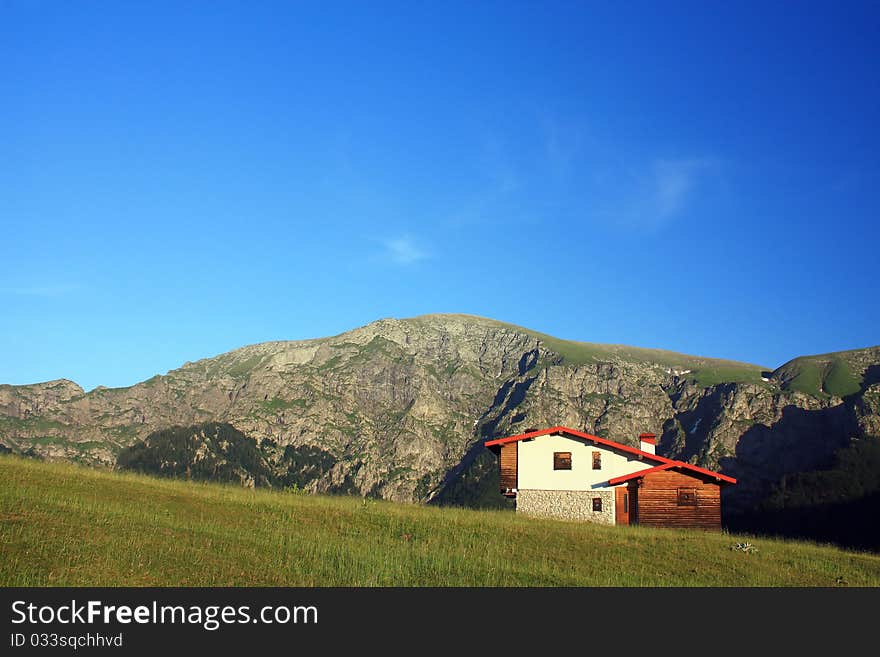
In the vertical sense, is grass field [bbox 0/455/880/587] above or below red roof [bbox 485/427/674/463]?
below

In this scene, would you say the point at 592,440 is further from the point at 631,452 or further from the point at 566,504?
the point at 566,504

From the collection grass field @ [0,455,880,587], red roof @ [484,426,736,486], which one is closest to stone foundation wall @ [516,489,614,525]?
red roof @ [484,426,736,486]

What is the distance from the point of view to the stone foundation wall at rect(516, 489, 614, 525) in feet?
208

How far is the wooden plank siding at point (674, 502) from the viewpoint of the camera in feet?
205

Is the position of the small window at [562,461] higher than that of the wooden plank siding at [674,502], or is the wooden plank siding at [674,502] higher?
the small window at [562,461]

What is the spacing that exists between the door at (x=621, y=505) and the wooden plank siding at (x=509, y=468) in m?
8.62

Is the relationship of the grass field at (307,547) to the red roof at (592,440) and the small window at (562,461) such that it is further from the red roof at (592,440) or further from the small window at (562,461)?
the small window at (562,461)

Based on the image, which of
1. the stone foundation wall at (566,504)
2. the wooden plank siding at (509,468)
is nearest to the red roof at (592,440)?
the wooden plank siding at (509,468)

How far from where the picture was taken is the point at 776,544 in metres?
44.1

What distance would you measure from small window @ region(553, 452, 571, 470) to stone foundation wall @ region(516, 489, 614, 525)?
2.02 meters

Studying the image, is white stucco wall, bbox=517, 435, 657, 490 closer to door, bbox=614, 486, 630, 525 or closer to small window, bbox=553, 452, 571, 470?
small window, bbox=553, 452, 571, 470
